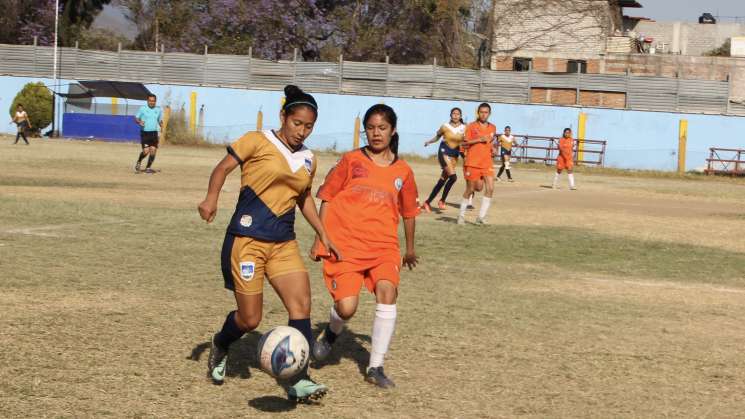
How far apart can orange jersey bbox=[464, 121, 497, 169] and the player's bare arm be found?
39.1 feet

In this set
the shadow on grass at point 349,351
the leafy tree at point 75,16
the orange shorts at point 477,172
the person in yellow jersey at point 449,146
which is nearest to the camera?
the shadow on grass at point 349,351

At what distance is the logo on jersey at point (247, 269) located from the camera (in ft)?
20.7

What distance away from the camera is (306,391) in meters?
6.09

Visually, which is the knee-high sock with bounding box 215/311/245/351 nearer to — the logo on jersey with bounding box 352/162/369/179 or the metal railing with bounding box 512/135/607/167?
the logo on jersey with bounding box 352/162/369/179

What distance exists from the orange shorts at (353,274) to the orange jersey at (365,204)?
52 mm

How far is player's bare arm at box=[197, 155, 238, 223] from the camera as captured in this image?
617 cm

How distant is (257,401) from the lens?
6297 millimetres

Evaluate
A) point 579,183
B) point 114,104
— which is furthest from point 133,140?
point 579,183

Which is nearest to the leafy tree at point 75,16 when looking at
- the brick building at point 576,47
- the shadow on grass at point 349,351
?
the brick building at point 576,47

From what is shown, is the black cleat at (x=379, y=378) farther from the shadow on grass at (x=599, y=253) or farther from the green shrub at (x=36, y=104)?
the green shrub at (x=36, y=104)

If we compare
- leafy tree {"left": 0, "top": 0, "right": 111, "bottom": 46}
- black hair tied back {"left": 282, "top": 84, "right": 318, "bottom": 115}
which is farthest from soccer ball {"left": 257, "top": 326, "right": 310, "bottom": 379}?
leafy tree {"left": 0, "top": 0, "right": 111, "bottom": 46}

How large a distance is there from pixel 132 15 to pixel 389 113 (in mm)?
67179

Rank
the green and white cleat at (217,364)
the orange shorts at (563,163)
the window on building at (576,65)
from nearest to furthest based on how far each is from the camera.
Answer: the green and white cleat at (217,364) → the orange shorts at (563,163) → the window on building at (576,65)

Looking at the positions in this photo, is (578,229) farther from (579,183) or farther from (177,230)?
(579,183)
